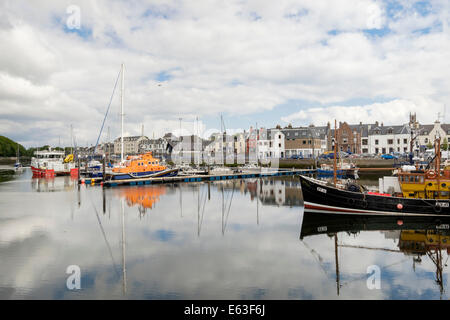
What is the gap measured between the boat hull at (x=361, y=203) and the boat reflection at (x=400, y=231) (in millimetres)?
481

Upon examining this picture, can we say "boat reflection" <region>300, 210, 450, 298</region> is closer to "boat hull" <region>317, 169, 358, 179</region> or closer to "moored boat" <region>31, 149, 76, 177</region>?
"boat hull" <region>317, 169, 358, 179</region>

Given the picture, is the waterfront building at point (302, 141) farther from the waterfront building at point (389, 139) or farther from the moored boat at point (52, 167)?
the moored boat at point (52, 167)

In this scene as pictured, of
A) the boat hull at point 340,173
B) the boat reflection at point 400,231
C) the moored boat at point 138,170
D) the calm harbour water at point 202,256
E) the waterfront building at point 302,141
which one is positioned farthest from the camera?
the waterfront building at point 302,141

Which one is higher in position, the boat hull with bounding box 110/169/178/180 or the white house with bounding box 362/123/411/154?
the white house with bounding box 362/123/411/154

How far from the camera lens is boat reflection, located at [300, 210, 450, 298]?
15642 mm

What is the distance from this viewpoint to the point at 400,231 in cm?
1983

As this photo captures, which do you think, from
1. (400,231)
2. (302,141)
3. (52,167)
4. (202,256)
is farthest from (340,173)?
(52,167)

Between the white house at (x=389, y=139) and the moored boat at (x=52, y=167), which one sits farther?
the white house at (x=389, y=139)

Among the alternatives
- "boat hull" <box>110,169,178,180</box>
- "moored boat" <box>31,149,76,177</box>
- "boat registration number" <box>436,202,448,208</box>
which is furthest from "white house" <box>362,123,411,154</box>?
"moored boat" <box>31,149,76,177</box>

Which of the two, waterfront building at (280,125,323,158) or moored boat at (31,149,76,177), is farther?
waterfront building at (280,125,323,158)

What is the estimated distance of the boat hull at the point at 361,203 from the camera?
21750mm

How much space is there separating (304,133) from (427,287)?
75665 mm

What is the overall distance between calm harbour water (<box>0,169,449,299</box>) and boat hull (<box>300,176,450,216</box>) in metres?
1.28

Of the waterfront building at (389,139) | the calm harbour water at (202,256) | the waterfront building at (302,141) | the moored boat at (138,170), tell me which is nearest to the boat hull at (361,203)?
the calm harbour water at (202,256)
